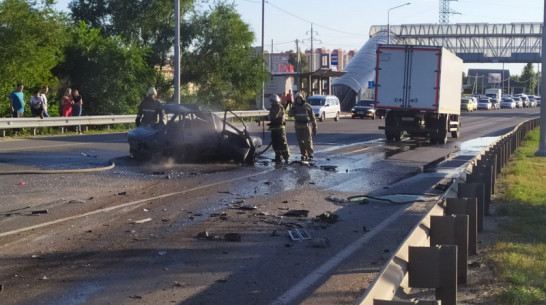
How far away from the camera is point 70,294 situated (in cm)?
628

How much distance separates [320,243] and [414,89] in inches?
768

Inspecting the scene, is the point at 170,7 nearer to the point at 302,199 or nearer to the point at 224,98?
the point at 224,98

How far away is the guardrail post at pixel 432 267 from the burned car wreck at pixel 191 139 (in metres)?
12.0

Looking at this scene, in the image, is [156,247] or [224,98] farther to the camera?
[224,98]

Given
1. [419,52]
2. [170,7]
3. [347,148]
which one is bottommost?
[347,148]

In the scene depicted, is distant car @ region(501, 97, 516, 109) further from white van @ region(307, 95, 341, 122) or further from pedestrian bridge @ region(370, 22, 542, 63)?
white van @ region(307, 95, 341, 122)

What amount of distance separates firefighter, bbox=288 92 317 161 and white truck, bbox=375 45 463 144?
8.94 m

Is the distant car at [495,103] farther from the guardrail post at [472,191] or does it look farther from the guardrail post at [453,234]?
the guardrail post at [453,234]

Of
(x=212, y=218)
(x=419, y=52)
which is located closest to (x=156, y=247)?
(x=212, y=218)

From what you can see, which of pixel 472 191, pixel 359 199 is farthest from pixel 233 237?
pixel 359 199

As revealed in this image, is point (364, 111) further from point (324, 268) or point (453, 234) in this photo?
point (453, 234)

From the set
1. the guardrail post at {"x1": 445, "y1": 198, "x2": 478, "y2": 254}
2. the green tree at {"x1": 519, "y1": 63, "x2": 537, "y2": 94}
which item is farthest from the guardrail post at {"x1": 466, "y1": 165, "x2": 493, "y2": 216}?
the green tree at {"x1": 519, "y1": 63, "x2": 537, "y2": 94}

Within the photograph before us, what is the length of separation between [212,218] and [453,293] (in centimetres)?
512

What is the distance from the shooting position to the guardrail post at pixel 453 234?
644 centimetres
